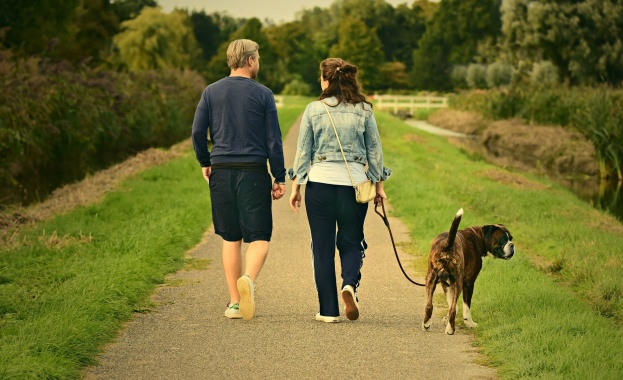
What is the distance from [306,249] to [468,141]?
2802 centimetres

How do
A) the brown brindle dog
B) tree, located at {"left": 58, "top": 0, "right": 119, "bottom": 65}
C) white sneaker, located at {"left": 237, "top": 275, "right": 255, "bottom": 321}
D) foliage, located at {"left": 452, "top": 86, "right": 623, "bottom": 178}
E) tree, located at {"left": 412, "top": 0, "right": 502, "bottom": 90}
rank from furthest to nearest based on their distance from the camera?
tree, located at {"left": 412, "top": 0, "right": 502, "bottom": 90} → tree, located at {"left": 58, "top": 0, "right": 119, "bottom": 65} → foliage, located at {"left": 452, "top": 86, "right": 623, "bottom": 178} → white sneaker, located at {"left": 237, "top": 275, "right": 255, "bottom": 321} → the brown brindle dog

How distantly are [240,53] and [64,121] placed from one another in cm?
1591

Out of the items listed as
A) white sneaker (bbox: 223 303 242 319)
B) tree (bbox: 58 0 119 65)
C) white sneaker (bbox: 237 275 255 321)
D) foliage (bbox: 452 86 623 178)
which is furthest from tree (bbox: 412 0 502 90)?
white sneaker (bbox: 237 275 255 321)

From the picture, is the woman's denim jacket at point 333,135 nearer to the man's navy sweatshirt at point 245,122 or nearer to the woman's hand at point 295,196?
the woman's hand at point 295,196

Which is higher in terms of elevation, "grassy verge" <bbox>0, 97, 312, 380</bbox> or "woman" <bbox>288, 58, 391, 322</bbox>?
"woman" <bbox>288, 58, 391, 322</bbox>

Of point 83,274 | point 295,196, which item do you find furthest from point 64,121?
point 295,196

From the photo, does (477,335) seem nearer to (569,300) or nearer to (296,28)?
(569,300)

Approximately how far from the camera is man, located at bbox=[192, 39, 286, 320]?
7.50m

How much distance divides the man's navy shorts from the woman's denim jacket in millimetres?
293

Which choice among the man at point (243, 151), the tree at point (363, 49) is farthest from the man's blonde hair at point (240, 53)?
the tree at point (363, 49)

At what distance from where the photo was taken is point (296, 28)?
4658 inches

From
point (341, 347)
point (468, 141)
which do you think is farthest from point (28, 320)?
point (468, 141)

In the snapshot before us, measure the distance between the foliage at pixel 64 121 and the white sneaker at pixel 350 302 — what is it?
11.4 meters

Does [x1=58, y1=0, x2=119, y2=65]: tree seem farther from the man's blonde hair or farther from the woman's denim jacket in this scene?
the woman's denim jacket
